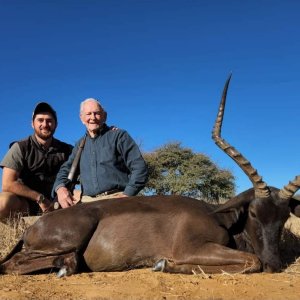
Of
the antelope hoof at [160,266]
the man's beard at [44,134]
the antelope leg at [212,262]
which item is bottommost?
the antelope hoof at [160,266]

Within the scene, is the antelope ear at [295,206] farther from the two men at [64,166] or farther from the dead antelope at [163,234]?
the two men at [64,166]

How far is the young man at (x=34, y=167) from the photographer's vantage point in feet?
25.2

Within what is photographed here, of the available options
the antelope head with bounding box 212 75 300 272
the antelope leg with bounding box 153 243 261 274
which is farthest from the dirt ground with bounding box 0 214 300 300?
the antelope head with bounding box 212 75 300 272

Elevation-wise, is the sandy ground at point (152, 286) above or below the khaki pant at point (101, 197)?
below

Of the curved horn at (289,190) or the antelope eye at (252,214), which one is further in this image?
the antelope eye at (252,214)

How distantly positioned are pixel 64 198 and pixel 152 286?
280 cm

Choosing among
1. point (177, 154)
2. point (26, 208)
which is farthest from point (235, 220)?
point (177, 154)

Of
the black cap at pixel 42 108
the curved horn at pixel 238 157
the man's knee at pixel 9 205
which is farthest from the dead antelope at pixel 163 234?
the black cap at pixel 42 108

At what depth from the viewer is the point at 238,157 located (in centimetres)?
542

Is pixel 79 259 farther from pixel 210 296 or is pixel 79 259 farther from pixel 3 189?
pixel 3 189

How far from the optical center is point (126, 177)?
7039 mm

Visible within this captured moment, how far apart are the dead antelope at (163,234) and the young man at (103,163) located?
122 cm

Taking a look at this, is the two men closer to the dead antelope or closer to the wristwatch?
the wristwatch

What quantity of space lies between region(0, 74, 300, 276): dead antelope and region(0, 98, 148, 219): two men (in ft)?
3.73
